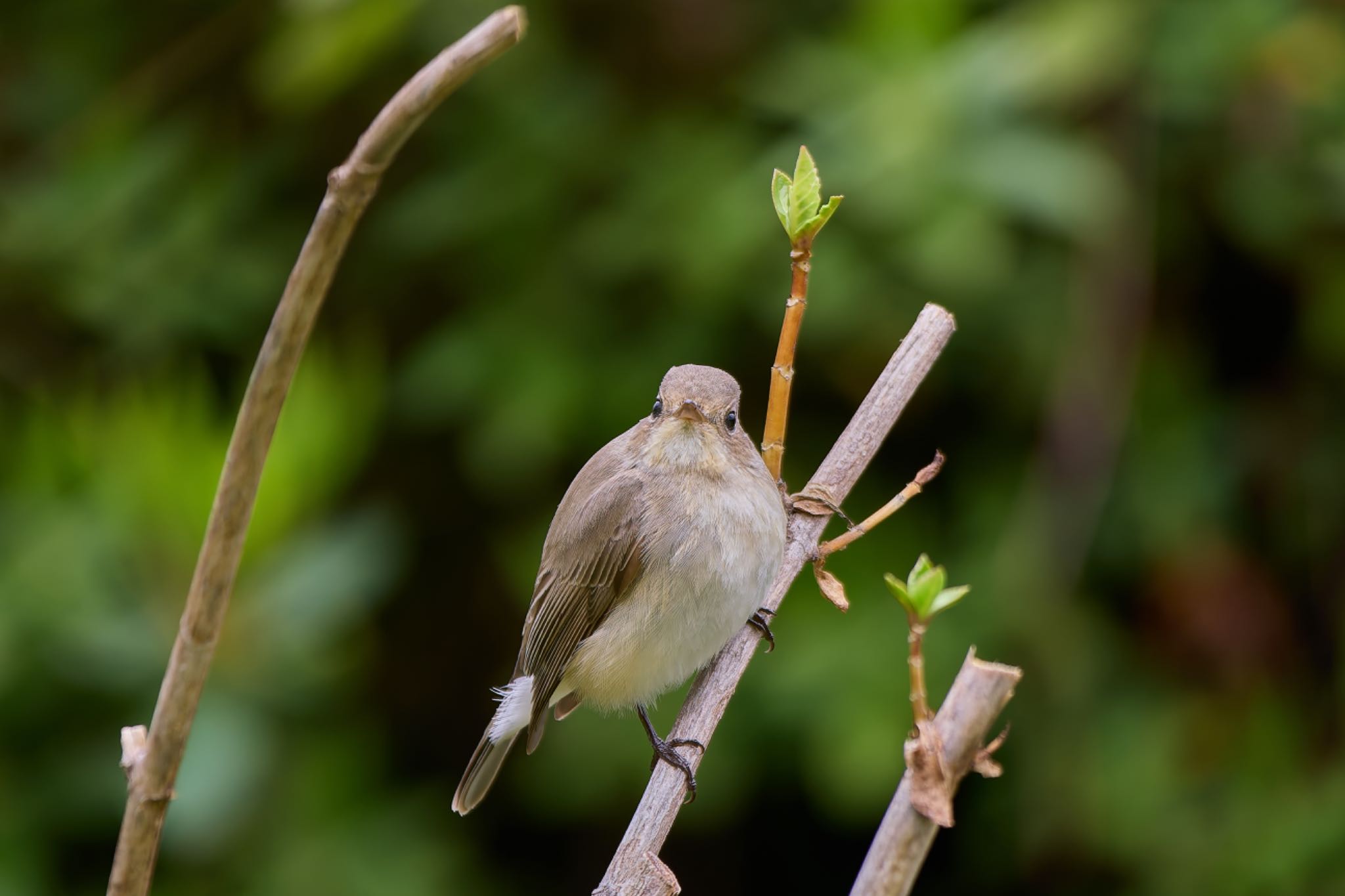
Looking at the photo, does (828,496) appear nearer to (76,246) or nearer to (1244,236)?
(1244,236)

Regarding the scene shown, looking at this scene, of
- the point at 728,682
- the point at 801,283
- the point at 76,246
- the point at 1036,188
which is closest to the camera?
the point at 801,283

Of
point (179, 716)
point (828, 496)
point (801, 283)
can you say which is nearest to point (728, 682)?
point (828, 496)

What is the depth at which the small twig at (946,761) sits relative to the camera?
40.4 inches

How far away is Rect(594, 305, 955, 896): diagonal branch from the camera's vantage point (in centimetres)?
150

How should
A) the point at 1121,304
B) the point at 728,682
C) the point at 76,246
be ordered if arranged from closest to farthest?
the point at 728,682 → the point at 1121,304 → the point at 76,246

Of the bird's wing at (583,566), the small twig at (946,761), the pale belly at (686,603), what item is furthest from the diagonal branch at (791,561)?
the bird's wing at (583,566)

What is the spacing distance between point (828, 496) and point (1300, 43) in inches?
106

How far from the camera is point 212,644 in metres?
1.00

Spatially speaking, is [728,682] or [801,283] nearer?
[801,283]

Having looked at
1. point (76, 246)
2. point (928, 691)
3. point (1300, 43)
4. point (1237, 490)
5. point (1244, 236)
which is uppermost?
point (1300, 43)

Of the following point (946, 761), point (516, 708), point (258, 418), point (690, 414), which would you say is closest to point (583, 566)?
point (516, 708)

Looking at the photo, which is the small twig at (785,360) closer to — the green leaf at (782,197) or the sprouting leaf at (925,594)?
the green leaf at (782,197)

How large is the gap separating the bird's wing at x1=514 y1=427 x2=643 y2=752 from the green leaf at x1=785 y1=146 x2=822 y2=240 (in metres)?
1.36

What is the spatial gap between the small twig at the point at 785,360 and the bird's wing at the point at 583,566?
0.96 metres
